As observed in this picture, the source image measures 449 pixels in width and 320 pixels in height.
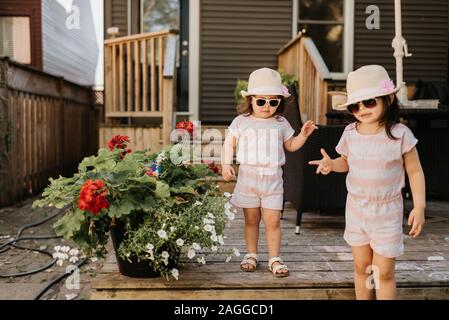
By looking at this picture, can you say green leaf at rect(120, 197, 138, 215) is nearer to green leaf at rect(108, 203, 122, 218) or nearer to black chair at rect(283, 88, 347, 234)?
green leaf at rect(108, 203, 122, 218)

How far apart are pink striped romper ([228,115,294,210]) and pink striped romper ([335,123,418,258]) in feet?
1.91

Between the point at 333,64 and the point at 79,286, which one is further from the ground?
the point at 333,64

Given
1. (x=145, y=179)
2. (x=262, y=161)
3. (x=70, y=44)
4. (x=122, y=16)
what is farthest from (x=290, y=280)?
(x=70, y=44)

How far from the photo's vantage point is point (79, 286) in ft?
11.7

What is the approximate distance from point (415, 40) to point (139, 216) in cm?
659

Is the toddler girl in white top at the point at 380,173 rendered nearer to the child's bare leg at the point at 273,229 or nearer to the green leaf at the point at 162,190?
the child's bare leg at the point at 273,229

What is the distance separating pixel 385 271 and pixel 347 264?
0.67 m

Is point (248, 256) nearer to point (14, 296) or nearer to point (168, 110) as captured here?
point (14, 296)

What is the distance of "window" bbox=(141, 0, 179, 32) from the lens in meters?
7.80

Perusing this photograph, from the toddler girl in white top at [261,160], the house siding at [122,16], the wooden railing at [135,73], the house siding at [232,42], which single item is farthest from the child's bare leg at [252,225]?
the house siding at [122,16]

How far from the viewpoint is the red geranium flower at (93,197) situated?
2.13 meters

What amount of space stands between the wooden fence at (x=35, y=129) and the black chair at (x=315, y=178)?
3836mm
